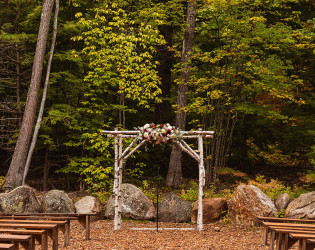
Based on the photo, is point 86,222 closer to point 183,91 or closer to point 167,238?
point 167,238

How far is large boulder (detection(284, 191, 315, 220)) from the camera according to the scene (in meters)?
8.19

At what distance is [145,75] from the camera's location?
11570mm

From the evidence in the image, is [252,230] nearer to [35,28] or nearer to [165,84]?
[165,84]

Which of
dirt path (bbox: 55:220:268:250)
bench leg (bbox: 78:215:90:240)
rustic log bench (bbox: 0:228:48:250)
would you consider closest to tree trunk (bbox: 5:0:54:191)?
→ dirt path (bbox: 55:220:268:250)

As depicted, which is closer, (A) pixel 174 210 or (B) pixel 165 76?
(A) pixel 174 210

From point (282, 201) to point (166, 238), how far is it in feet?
12.9

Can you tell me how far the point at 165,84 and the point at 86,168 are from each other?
17.9ft

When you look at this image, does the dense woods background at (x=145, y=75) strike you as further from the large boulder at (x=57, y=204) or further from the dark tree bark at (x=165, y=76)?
the large boulder at (x=57, y=204)

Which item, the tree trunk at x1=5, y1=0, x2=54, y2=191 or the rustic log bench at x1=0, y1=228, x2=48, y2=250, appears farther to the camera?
the tree trunk at x1=5, y1=0, x2=54, y2=191

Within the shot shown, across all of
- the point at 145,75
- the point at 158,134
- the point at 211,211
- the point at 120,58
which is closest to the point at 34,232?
the point at 158,134

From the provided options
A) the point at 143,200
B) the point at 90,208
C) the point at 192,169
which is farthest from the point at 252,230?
the point at 192,169

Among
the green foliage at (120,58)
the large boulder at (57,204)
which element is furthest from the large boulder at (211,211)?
the green foliage at (120,58)

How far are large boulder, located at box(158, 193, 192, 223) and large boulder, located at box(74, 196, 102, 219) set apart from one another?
6.11 feet

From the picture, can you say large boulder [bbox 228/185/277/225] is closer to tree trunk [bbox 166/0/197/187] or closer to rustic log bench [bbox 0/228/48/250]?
tree trunk [bbox 166/0/197/187]
